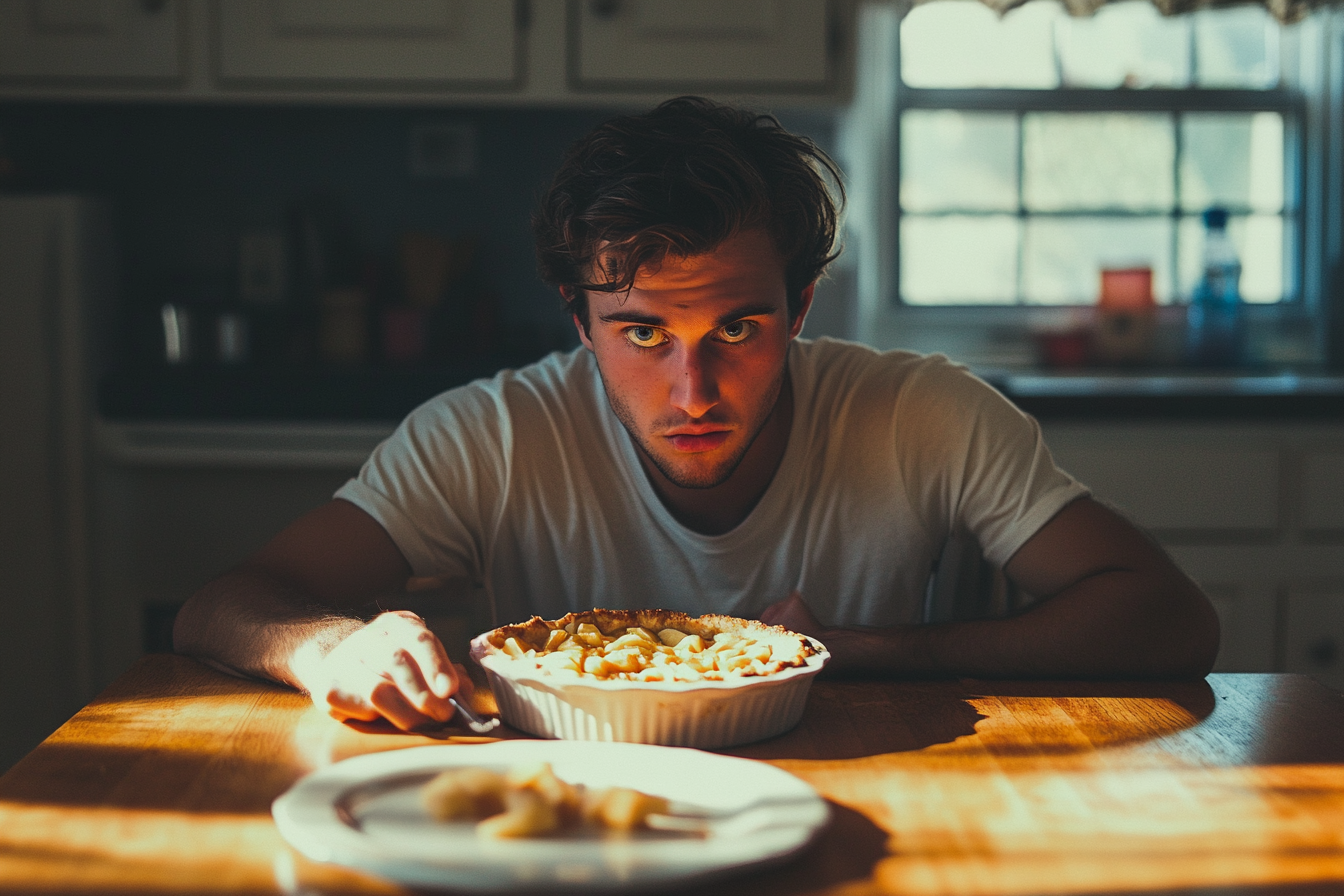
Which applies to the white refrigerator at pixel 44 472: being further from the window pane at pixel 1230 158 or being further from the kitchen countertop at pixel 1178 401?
the window pane at pixel 1230 158

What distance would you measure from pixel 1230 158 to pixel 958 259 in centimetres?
73

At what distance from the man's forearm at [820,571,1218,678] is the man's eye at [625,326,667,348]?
349mm

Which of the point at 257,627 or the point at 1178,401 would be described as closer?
the point at 257,627

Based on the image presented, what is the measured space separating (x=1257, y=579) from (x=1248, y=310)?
974mm

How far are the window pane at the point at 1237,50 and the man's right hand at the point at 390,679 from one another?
2.78m

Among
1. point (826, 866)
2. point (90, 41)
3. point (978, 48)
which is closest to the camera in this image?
point (826, 866)

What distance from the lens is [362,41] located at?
8.04 feet

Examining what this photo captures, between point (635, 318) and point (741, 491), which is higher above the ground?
point (635, 318)

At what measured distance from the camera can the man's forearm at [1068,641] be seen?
3.57 ft

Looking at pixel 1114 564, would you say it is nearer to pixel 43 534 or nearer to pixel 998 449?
pixel 998 449

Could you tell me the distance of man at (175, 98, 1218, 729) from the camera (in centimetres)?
115

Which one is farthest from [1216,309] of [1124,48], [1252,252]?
[1124,48]

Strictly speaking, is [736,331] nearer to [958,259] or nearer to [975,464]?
[975,464]

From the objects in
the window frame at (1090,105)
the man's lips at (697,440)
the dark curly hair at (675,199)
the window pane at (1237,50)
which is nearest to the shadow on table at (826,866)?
the man's lips at (697,440)
